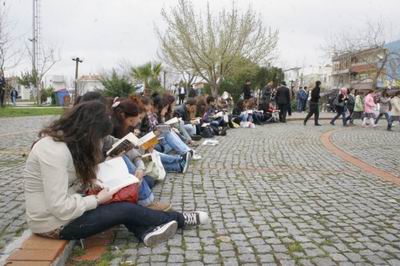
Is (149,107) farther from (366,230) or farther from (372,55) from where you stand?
(372,55)

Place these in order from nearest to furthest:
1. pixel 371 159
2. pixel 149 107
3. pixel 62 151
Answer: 1. pixel 62 151
2. pixel 149 107
3. pixel 371 159

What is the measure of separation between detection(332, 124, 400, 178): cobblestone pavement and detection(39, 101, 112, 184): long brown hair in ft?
18.9

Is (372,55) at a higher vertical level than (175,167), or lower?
higher

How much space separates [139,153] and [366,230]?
2.65m

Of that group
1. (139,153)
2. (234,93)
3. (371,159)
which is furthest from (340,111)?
(139,153)

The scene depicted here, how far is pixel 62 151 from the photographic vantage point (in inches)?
131

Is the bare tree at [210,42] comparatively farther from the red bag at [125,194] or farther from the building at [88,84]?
the red bag at [125,194]

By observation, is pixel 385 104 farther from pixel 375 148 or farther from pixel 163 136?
pixel 163 136

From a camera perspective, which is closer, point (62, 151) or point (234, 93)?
point (62, 151)

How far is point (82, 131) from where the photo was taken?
11.2 ft

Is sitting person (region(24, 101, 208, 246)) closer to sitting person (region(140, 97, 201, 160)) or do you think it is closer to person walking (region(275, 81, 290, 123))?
sitting person (region(140, 97, 201, 160))

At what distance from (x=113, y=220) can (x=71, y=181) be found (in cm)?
47

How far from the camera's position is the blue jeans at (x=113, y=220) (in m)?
3.62

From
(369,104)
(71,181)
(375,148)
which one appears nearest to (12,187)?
(71,181)
